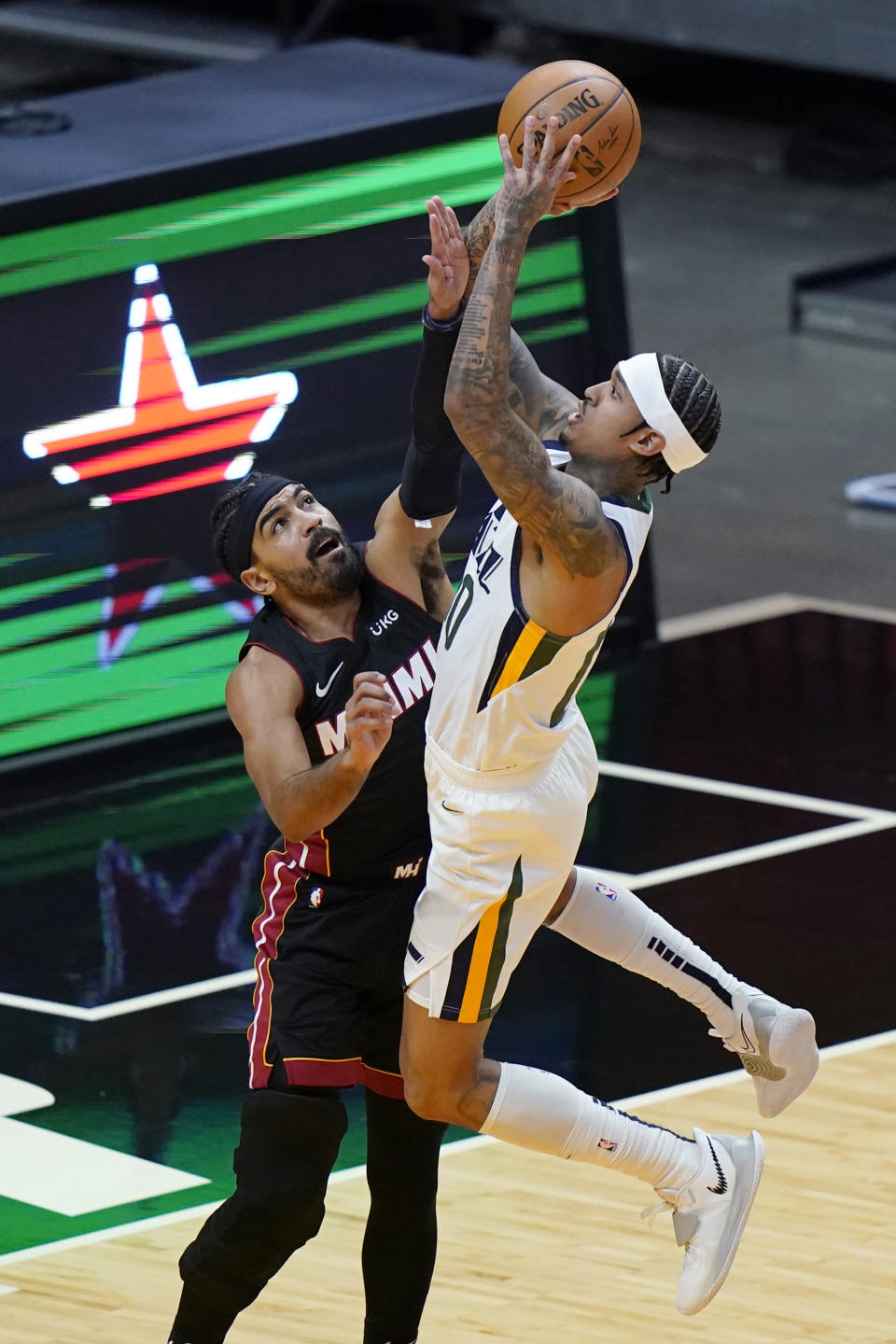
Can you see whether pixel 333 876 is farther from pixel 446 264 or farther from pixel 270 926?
pixel 446 264

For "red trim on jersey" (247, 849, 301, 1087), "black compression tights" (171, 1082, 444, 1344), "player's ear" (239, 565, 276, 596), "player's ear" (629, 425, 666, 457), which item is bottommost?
"black compression tights" (171, 1082, 444, 1344)

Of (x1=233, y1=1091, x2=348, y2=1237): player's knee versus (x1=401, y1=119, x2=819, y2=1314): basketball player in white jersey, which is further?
(x1=233, y1=1091, x2=348, y2=1237): player's knee

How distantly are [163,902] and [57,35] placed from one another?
42.7 ft

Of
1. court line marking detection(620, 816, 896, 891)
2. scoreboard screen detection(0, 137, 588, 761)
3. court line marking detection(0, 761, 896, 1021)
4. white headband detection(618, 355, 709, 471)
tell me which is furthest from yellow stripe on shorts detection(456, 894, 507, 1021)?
scoreboard screen detection(0, 137, 588, 761)

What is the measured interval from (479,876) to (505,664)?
425 millimetres

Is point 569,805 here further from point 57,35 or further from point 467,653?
point 57,35

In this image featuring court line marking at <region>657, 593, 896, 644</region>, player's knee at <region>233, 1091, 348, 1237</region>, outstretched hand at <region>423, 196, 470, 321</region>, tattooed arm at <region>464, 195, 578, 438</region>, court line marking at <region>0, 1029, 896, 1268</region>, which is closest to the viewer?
player's knee at <region>233, 1091, 348, 1237</region>

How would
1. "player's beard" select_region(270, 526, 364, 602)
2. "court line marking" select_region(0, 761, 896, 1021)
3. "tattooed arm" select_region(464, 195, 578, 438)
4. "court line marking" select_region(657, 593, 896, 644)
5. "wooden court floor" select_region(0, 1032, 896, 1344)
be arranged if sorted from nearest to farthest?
"player's beard" select_region(270, 526, 364, 602) < "tattooed arm" select_region(464, 195, 578, 438) < "wooden court floor" select_region(0, 1032, 896, 1344) < "court line marking" select_region(0, 761, 896, 1021) < "court line marking" select_region(657, 593, 896, 644)

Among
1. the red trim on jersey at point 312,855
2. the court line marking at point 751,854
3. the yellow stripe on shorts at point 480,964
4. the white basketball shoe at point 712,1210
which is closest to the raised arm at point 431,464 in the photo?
the red trim on jersey at point 312,855

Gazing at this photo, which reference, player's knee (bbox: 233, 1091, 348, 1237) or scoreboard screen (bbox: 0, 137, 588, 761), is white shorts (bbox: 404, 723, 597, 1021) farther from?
scoreboard screen (bbox: 0, 137, 588, 761)

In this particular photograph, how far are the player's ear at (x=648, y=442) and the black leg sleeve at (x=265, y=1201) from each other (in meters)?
1.38

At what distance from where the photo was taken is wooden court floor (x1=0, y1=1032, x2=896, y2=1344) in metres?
6.03

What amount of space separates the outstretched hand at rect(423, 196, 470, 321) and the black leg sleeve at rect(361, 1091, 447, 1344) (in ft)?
5.14

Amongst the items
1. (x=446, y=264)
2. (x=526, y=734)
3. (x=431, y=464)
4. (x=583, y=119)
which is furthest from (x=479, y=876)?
(x=583, y=119)
